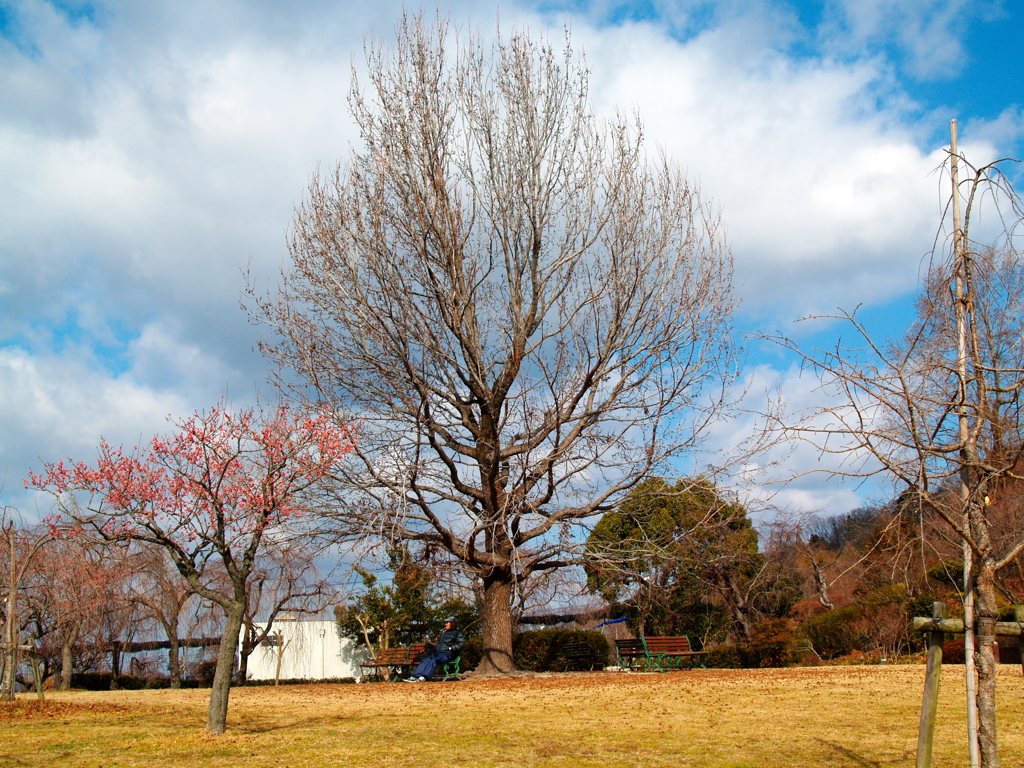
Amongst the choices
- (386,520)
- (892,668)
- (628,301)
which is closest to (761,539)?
(892,668)

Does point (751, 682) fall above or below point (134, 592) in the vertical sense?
below

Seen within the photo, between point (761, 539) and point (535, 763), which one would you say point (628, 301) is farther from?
point (761, 539)

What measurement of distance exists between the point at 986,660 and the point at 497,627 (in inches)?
412

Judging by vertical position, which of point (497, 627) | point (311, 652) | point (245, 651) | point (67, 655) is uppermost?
point (497, 627)

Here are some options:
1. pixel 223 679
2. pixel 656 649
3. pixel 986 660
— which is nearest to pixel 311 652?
pixel 656 649

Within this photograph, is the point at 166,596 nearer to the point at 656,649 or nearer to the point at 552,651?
the point at 552,651

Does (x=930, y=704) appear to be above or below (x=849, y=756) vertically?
above

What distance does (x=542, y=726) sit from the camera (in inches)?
274

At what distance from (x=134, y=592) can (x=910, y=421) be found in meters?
20.4

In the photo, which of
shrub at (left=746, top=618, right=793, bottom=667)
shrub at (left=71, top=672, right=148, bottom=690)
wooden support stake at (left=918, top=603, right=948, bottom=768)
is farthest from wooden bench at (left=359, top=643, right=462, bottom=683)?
wooden support stake at (left=918, top=603, right=948, bottom=768)

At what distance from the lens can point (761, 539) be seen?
23000 millimetres

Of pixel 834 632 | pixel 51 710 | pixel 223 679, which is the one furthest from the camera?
pixel 834 632

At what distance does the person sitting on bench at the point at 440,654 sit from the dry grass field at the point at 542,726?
7.96 ft

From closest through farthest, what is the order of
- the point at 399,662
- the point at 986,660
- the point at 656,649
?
the point at 986,660 < the point at 656,649 < the point at 399,662
